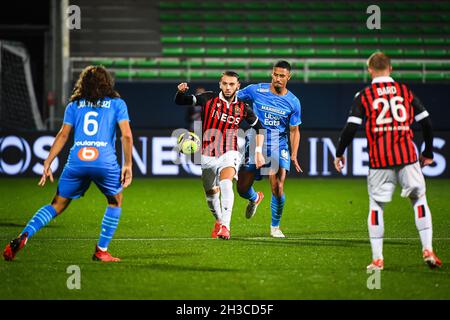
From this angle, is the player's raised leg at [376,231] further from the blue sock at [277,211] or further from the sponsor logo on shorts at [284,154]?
the sponsor logo on shorts at [284,154]

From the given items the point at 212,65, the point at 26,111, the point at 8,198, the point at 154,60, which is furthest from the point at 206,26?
the point at 8,198

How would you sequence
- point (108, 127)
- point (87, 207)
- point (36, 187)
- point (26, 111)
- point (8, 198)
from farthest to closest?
point (26, 111) < point (36, 187) < point (8, 198) < point (87, 207) < point (108, 127)

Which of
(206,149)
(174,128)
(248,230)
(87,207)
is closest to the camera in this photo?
(206,149)

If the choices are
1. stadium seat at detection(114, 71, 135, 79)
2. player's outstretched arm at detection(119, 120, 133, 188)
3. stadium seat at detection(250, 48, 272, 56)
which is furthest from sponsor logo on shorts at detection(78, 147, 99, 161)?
stadium seat at detection(250, 48, 272, 56)

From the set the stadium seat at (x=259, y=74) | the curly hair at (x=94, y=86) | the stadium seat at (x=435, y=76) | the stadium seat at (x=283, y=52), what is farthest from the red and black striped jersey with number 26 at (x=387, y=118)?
the stadium seat at (x=283, y=52)

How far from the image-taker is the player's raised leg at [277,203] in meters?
10.0

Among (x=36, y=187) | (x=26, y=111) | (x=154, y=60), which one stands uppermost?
(x=154, y=60)

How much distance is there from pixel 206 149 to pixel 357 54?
14773 mm

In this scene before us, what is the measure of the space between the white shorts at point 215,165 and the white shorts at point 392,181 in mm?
2624

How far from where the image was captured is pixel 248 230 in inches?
419

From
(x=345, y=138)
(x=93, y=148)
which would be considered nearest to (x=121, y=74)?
(x=93, y=148)

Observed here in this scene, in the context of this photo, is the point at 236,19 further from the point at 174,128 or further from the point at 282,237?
the point at 282,237

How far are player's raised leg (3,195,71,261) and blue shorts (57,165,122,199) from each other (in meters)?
0.10

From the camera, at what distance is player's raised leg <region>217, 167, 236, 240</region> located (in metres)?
9.65
